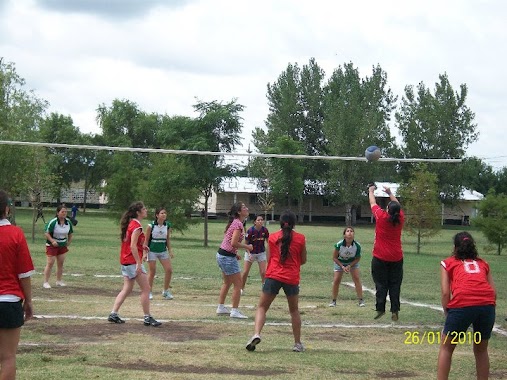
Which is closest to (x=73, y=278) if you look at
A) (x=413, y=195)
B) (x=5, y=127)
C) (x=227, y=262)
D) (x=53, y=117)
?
(x=227, y=262)

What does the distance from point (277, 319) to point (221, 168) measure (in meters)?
28.0

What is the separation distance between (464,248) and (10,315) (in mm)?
4621

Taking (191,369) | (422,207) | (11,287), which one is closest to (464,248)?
(191,369)

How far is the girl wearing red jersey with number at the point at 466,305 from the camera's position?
836cm

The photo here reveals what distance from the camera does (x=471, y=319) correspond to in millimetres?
8375

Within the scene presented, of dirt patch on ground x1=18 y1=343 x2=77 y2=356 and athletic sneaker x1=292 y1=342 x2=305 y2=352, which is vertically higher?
athletic sneaker x1=292 y1=342 x2=305 y2=352

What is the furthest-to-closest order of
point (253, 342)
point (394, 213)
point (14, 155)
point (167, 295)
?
1. point (14, 155)
2. point (167, 295)
3. point (394, 213)
4. point (253, 342)

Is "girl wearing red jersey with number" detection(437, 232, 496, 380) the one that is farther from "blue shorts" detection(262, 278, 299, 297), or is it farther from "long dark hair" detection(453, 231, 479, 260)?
"blue shorts" detection(262, 278, 299, 297)

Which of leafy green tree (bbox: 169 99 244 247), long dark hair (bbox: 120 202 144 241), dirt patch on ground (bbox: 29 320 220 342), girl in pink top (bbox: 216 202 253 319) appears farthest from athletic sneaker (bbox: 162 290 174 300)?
leafy green tree (bbox: 169 99 244 247)

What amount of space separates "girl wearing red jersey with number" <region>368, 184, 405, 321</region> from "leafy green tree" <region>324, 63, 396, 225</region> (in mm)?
60414

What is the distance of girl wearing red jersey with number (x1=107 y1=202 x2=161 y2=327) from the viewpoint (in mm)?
12641

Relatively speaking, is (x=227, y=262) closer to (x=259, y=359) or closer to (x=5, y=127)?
(x=259, y=359)

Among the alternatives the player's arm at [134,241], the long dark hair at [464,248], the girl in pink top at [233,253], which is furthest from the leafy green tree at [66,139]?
the long dark hair at [464,248]

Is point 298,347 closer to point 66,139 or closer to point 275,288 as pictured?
point 275,288
